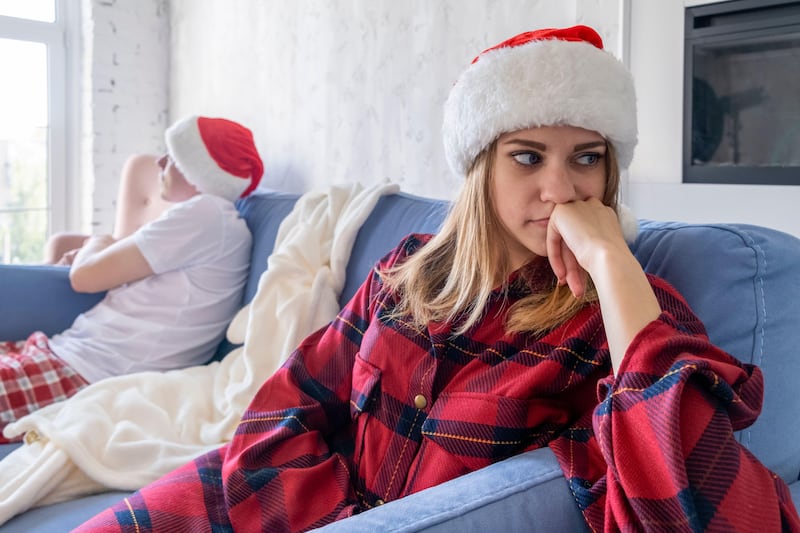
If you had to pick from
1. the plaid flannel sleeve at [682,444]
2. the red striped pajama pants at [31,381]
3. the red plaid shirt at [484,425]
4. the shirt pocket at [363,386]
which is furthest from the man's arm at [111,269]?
the plaid flannel sleeve at [682,444]

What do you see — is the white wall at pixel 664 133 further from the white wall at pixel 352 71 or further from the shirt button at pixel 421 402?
the shirt button at pixel 421 402

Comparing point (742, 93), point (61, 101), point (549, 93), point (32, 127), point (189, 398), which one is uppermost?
point (61, 101)

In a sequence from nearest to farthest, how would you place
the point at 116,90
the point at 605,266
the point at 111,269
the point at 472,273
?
1. the point at 605,266
2. the point at 472,273
3. the point at 111,269
4. the point at 116,90

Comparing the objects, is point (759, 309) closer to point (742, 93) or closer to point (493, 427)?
point (493, 427)

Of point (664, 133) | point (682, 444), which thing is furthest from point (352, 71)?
point (682, 444)

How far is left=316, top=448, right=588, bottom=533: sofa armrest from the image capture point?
2.64ft

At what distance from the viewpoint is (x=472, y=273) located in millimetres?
1173

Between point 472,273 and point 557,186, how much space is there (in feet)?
0.63

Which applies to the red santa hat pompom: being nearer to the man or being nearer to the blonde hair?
the blonde hair

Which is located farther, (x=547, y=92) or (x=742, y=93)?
(x=742, y=93)

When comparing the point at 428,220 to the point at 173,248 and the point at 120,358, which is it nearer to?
the point at 173,248

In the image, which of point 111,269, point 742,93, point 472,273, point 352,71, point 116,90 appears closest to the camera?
point 472,273

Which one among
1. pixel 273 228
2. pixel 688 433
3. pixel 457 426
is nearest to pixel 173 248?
pixel 273 228

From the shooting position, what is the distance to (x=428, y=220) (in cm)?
164
